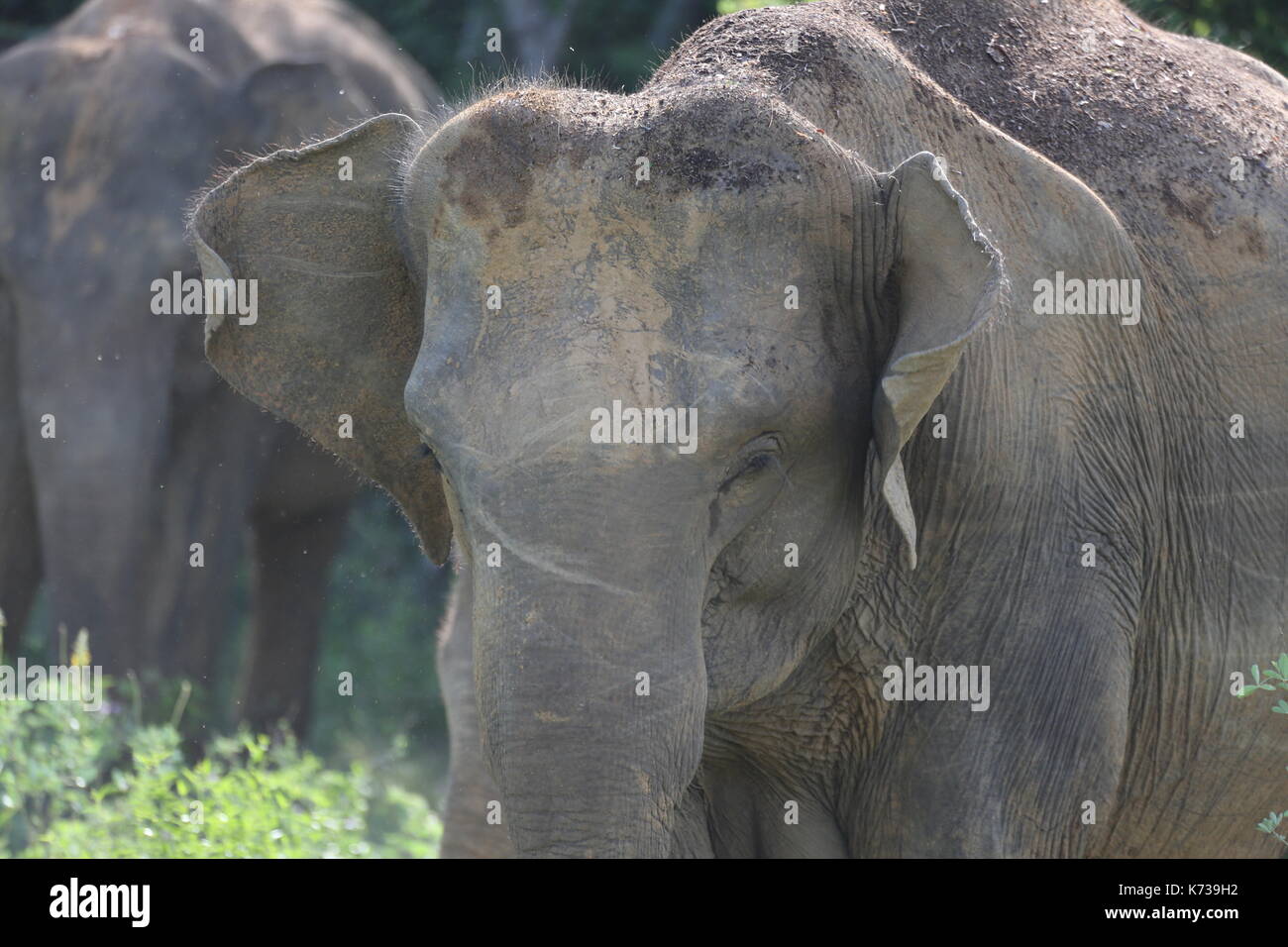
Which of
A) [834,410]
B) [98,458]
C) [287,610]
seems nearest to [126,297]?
[98,458]

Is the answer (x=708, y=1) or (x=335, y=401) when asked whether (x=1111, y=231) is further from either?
(x=708, y=1)

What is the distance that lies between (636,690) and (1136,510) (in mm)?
1042

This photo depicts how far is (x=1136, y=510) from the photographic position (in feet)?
11.4

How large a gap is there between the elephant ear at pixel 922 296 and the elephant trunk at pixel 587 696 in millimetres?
368

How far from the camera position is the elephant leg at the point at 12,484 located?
721cm

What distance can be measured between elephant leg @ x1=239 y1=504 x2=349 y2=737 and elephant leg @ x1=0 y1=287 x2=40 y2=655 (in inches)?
41.2

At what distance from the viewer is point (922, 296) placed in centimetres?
308

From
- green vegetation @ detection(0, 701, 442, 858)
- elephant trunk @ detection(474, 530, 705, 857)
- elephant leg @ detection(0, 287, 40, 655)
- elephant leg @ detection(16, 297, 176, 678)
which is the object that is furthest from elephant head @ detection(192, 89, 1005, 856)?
elephant leg @ detection(0, 287, 40, 655)

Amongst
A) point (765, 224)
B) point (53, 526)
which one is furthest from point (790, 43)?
point (53, 526)

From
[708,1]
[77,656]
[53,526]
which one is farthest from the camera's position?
[708,1]

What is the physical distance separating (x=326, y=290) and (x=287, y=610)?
4.90m

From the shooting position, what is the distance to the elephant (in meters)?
2.88

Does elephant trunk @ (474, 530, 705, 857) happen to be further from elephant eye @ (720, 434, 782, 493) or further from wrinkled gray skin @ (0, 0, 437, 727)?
wrinkled gray skin @ (0, 0, 437, 727)

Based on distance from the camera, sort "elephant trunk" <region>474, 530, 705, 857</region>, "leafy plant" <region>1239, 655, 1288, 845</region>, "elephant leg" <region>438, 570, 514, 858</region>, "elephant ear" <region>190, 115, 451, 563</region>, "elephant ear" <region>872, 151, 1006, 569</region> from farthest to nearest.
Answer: "elephant leg" <region>438, 570, 514, 858</region>, "elephant ear" <region>190, 115, 451, 563</region>, "leafy plant" <region>1239, 655, 1288, 845</region>, "elephant ear" <region>872, 151, 1006, 569</region>, "elephant trunk" <region>474, 530, 705, 857</region>
